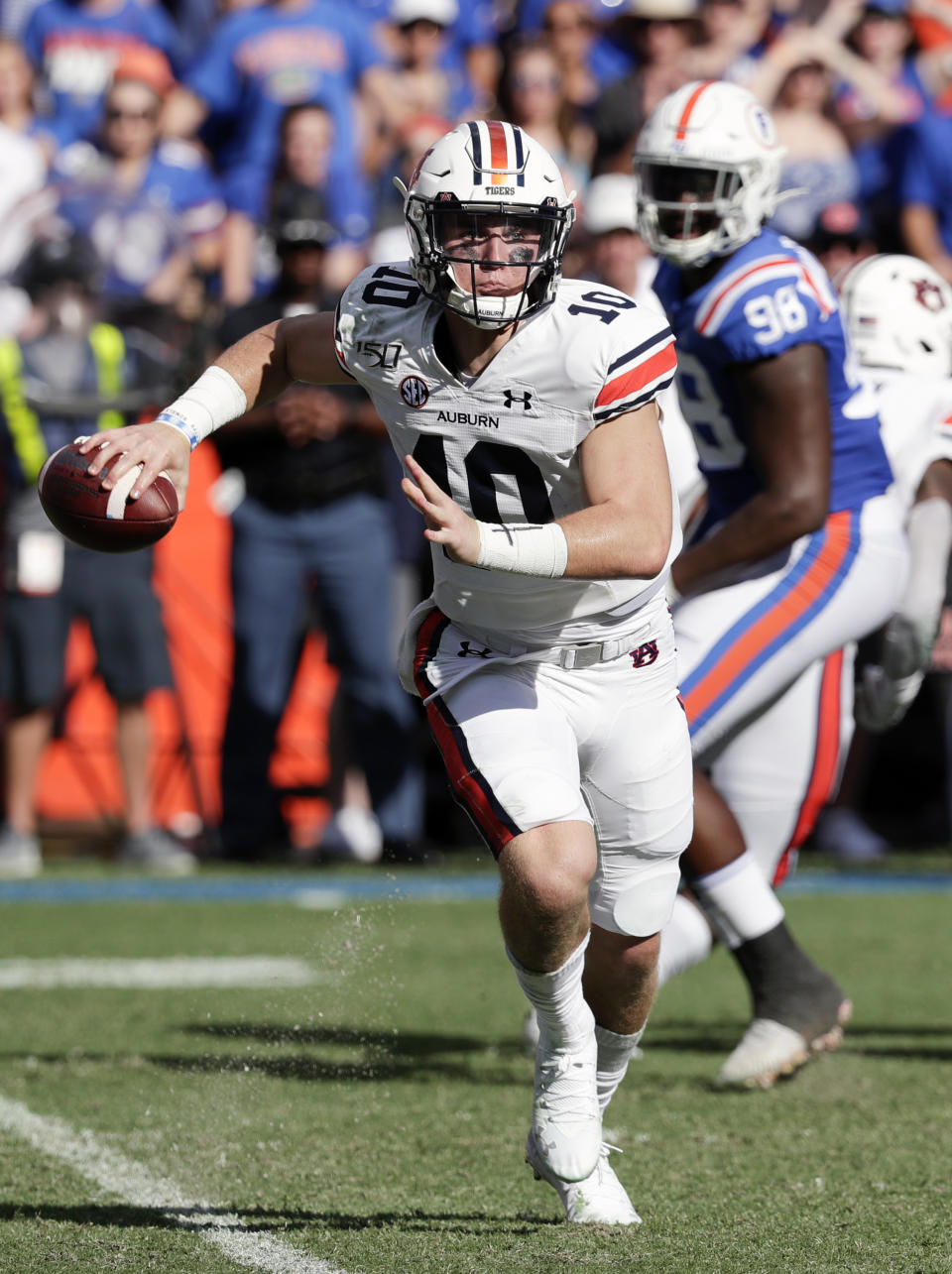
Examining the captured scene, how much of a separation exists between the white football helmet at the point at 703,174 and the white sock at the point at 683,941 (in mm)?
1527

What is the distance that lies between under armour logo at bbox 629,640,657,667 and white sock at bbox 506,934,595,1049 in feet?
1.68

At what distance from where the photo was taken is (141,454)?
→ 3.35 metres

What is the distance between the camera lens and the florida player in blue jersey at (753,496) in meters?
4.43

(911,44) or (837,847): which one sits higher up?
(911,44)

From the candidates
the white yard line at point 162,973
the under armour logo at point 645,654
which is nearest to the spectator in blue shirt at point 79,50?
the white yard line at point 162,973

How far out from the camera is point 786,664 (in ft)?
14.9

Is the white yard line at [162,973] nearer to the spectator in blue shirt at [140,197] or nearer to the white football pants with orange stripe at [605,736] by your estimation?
the white football pants with orange stripe at [605,736]

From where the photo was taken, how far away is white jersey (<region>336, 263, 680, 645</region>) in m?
3.32

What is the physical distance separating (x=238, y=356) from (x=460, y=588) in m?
0.62

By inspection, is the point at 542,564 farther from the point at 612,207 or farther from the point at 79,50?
the point at 79,50

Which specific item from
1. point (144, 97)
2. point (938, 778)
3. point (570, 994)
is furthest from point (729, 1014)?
point (144, 97)

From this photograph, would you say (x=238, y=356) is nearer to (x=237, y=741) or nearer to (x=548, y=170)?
(x=548, y=170)

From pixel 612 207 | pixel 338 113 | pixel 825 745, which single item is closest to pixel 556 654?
pixel 825 745

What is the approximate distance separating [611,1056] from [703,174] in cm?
213
